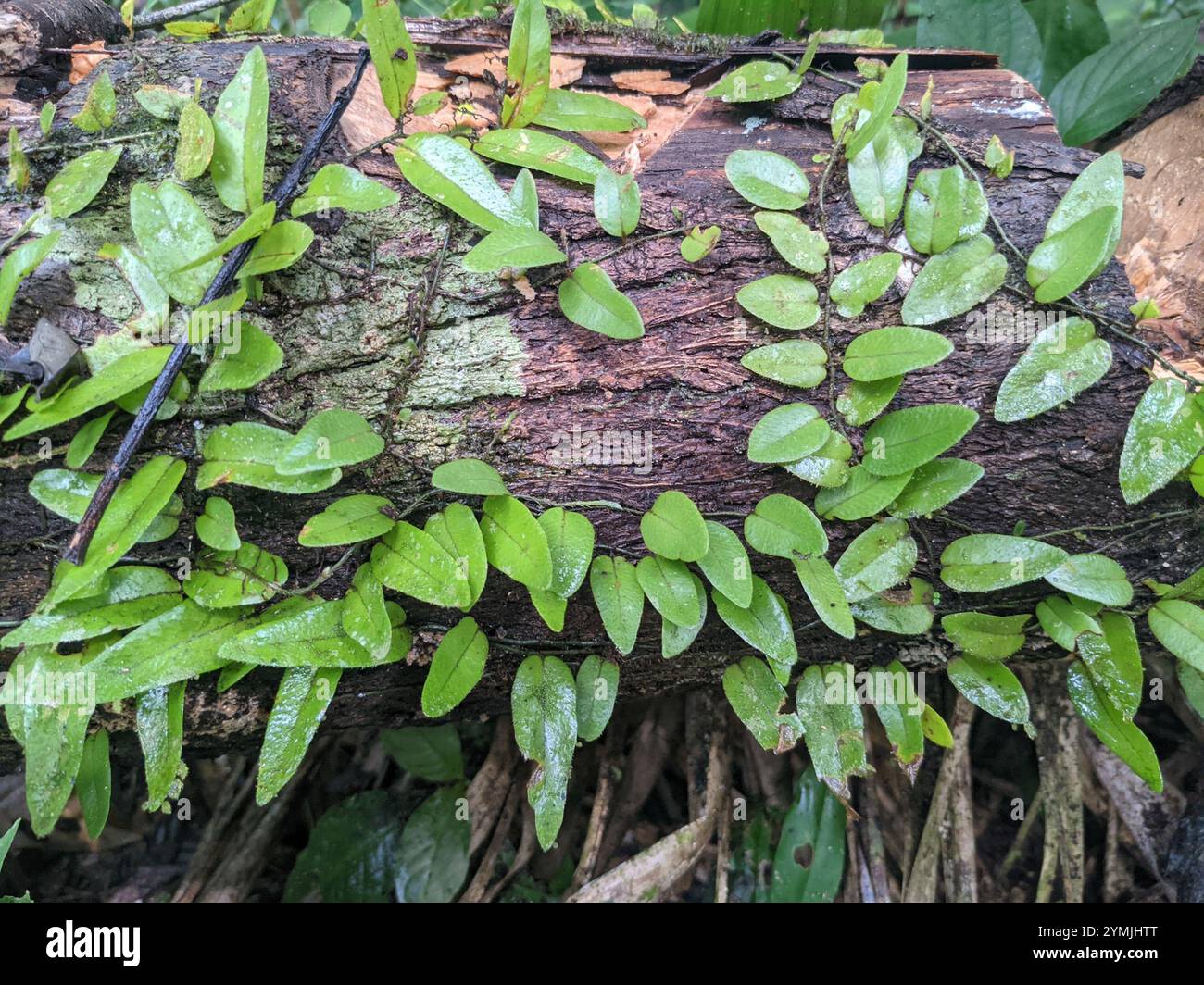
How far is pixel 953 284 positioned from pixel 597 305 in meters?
0.78

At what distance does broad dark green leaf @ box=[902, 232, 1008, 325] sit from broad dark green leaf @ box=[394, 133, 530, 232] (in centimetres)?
87

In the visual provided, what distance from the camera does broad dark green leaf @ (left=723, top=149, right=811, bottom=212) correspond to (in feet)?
5.62

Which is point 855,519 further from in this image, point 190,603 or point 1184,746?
point 1184,746

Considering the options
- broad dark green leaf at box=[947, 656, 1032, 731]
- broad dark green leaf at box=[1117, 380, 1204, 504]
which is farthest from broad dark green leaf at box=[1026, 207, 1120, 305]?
broad dark green leaf at box=[947, 656, 1032, 731]

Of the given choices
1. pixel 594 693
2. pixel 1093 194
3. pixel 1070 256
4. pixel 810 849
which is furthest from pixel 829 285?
pixel 810 849

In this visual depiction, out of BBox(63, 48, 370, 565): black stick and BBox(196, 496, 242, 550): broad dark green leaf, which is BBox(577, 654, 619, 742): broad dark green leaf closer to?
BBox(196, 496, 242, 550): broad dark green leaf

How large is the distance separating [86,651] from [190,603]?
235mm

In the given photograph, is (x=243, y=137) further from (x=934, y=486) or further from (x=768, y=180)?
(x=934, y=486)

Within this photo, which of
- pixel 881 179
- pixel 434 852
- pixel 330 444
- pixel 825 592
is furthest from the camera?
pixel 434 852

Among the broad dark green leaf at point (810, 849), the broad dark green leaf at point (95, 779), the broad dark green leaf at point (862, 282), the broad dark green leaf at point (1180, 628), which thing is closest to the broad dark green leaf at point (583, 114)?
the broad dark green leaf at point (862, 282)

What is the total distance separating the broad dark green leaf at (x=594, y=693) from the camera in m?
1.78

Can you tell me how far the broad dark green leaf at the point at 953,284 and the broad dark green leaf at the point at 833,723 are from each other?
2.77 ft

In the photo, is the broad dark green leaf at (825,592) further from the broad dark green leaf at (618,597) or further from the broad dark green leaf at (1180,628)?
the broad dark green leaf at (1180,628)

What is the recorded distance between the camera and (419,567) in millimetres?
1550
